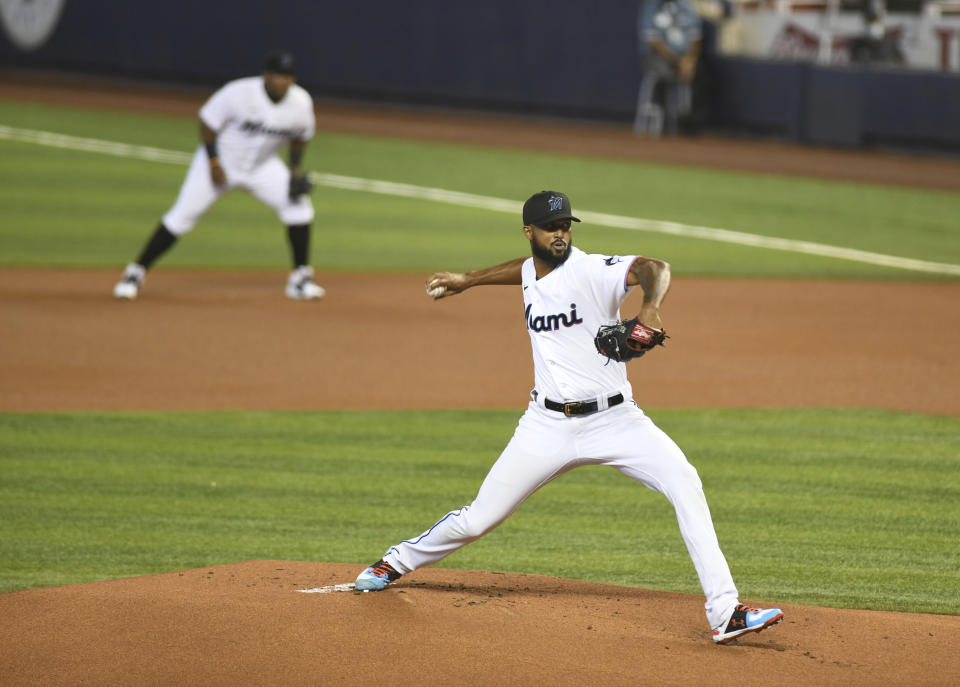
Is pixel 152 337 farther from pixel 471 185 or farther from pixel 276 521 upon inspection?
pixel 471 185

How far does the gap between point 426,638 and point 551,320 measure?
129 centimetres

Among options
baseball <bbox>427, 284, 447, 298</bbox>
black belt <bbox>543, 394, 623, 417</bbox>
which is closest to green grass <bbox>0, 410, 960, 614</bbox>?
black belt <bbox>543, 394, 623, 417</bbox>

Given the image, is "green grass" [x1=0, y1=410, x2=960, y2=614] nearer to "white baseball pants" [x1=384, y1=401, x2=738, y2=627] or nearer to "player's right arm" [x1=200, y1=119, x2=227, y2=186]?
"white baseball pants" [x1=384, y1=401, x2=738, y2=627]

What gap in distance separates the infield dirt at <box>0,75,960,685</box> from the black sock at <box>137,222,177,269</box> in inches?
17.2

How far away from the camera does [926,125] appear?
23750 mm

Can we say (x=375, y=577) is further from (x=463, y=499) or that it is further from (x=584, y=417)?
(x=463, y=499)

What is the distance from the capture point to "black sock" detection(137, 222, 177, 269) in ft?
41.8

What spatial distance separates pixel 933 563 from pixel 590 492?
2021 mm

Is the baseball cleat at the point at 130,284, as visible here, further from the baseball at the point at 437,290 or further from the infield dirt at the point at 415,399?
the baseball at the point at 437,290

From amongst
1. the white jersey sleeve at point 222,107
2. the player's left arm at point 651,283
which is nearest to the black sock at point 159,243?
the white jersey sleeve at point 222,107

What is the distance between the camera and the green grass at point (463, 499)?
6.75 metres

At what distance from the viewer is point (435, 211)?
757 inches

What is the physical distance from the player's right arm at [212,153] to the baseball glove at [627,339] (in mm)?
7938

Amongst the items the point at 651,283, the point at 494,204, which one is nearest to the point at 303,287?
the point at 494,204
